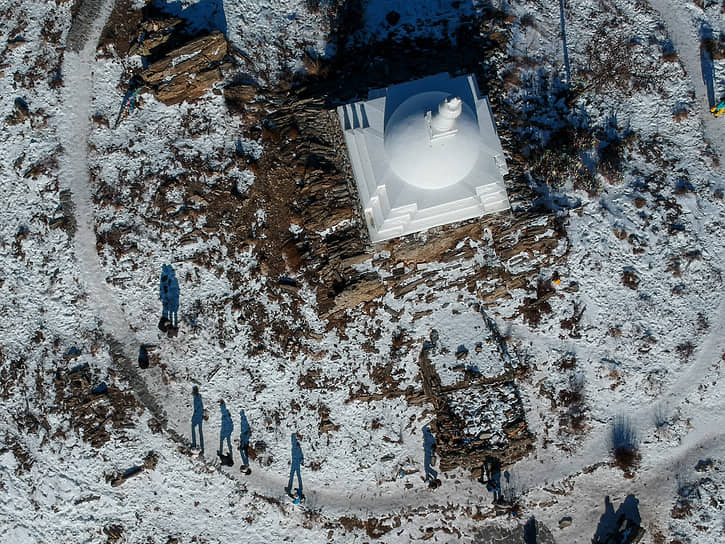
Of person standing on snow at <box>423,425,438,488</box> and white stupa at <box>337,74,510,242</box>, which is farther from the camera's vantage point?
person standing on snow at <box>423,425,438,488</box>

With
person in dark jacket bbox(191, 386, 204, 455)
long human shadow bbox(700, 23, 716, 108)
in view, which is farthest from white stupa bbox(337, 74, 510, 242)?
long human shadow bbox(700, 23, 716, 108)

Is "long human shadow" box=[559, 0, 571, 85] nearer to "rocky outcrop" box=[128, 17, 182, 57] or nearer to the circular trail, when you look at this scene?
the circular trail

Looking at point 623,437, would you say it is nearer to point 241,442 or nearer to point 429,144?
point 429,144

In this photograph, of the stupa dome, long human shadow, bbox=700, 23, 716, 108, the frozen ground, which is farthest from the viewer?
long human shadow, bbox=700, 23, 716, 108

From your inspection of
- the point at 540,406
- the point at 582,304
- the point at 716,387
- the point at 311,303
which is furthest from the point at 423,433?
the point at 716,387

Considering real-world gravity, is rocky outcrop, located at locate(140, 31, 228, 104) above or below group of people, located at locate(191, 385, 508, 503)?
above

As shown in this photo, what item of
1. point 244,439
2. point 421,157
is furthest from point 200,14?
point 244,439

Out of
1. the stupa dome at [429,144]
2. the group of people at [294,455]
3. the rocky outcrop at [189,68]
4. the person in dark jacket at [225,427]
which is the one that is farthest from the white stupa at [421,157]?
the person in dark jacket at [225,427]
